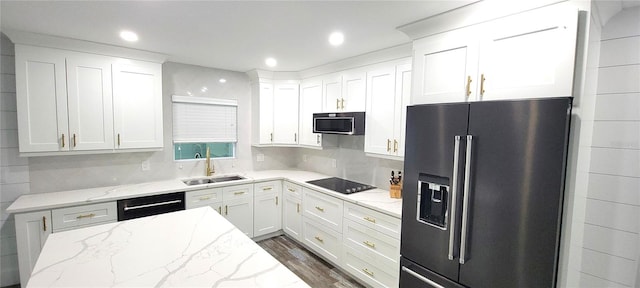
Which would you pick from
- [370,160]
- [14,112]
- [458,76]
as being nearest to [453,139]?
[458,76]

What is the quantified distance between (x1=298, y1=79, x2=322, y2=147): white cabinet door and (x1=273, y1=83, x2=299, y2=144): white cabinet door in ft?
0.35

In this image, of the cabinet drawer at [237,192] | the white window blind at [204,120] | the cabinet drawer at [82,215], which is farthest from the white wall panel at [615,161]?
the cabinet drawer at [82,215]

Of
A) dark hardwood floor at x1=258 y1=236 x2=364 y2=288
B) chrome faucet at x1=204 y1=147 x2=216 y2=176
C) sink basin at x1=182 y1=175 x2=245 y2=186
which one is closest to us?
dark hardwood floor at x1=258 y1=236 x2=364 y2=288

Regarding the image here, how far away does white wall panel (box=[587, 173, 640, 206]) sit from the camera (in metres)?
1.60

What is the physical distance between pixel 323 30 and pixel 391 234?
1.82 m

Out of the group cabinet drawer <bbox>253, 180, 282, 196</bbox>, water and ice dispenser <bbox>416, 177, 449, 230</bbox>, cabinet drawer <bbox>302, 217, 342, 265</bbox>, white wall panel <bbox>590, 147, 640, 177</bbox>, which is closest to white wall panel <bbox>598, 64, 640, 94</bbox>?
white wall panel <bbox>590, 147, 640, 177</bbox>

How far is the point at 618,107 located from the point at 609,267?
3.30 feet

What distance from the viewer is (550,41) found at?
140 centimetres

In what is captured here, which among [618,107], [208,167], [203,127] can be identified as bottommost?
[208,167]

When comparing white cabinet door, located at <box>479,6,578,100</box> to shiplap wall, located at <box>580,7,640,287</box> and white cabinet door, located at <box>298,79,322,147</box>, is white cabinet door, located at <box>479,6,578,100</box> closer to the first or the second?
shiplap wall, located at <box>580,7,640,287</box>

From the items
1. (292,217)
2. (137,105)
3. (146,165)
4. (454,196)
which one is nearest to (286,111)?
(292,217)

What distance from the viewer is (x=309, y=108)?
12.1 feet

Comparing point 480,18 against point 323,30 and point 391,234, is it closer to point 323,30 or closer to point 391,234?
point 323,30

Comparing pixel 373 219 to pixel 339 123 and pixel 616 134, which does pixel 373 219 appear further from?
pixel 616 134
